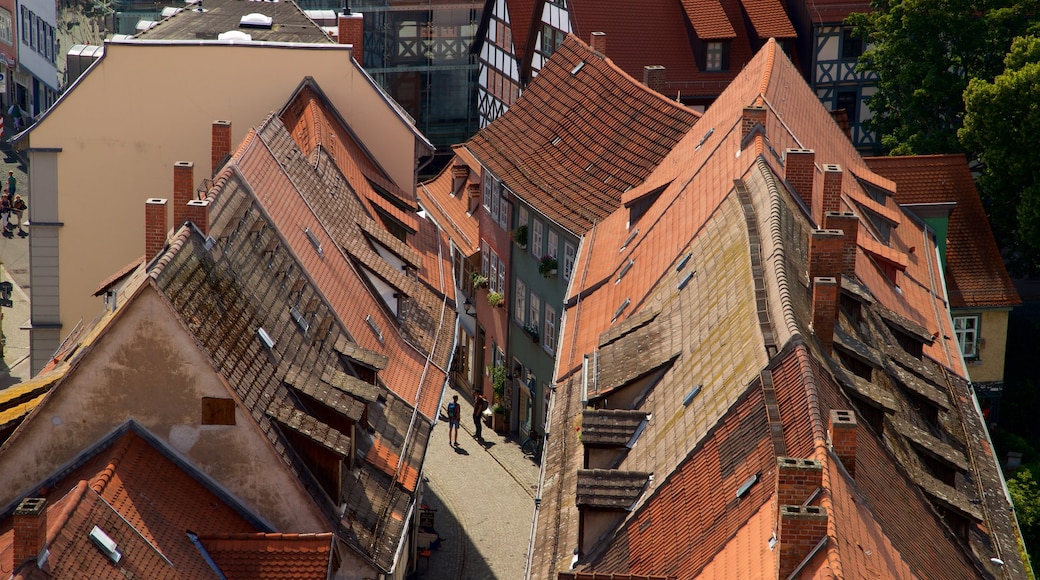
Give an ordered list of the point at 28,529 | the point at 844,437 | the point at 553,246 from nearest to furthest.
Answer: the point at 28,529
the point at 844,437
the point at 553,246

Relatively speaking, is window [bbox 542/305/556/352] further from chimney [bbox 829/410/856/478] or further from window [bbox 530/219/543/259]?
chimney [bbox 829/410/856/478]

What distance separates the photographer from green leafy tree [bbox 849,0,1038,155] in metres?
53.6

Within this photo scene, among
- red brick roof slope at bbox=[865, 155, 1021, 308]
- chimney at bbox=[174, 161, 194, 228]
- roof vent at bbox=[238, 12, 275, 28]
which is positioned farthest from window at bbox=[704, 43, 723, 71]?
chimney at bbox=[174, 161, 194, 228]

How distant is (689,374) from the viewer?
29891 millimetres

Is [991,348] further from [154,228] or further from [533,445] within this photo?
[154,228]

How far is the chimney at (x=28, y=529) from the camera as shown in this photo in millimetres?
23594

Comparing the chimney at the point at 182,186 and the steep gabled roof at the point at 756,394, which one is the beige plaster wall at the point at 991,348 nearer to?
the steep gabled roof at the point at 756,394

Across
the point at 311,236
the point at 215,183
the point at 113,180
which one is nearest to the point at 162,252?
the point at 215,183

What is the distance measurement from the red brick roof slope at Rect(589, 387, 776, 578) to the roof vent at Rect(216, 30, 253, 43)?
75.7ft

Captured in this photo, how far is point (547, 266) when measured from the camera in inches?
1866

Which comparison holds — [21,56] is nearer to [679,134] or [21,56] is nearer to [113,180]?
[113,180]

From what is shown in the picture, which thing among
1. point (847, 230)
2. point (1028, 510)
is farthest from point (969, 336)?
point (847, 230)

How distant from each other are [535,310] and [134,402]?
2223 centimetres

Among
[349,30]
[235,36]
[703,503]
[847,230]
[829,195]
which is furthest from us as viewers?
[349,30]
